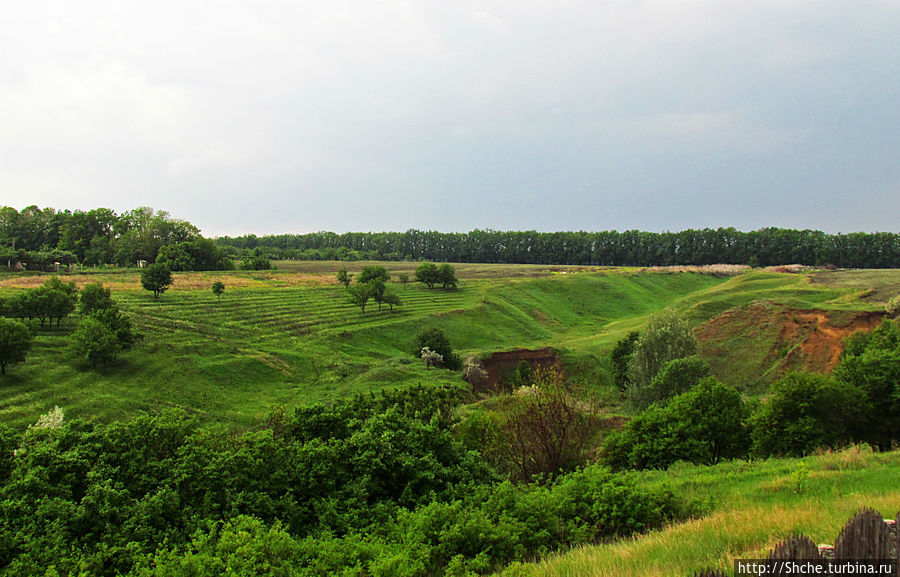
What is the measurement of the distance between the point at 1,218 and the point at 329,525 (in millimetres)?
171586

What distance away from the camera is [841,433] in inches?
806

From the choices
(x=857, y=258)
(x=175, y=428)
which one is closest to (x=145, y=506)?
(x=175, y=428)

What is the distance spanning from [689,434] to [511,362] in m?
36.9

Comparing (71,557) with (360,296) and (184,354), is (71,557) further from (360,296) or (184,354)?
(360,296)

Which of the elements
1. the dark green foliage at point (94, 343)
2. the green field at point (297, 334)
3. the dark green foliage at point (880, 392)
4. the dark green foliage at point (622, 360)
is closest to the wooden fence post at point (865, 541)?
the dark green foliage at point (880, 392)

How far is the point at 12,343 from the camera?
43406 mm

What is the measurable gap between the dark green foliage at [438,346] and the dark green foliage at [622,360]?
16938mm

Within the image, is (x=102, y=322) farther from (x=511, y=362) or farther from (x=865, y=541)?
(x=865, y=541)

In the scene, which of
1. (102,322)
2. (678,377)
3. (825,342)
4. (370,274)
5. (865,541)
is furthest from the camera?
(370,274)

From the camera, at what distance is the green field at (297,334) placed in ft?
147

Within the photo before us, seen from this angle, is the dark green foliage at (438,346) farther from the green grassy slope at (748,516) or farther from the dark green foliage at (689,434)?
the green grassy slope at (748,516)

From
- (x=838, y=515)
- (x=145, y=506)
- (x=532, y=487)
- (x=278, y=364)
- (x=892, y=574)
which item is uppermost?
(x=892, y=574)

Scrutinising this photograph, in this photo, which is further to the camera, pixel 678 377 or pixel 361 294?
pixel 361 294

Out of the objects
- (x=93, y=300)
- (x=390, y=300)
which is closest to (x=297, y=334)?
(x=390, y=300)
